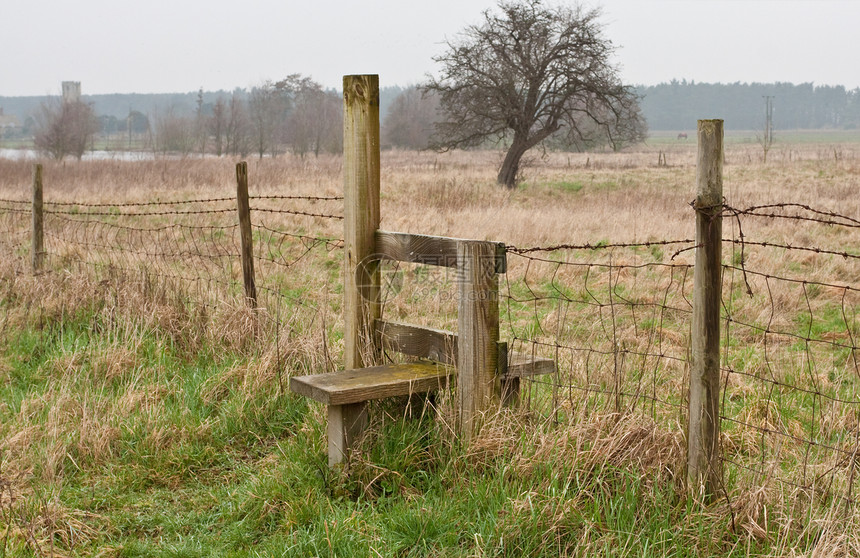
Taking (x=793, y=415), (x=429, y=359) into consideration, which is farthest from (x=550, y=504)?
(x=793, y=415)

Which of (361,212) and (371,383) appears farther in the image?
(361,212)

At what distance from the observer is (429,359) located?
14.0 ft

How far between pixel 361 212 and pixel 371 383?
3.44ft

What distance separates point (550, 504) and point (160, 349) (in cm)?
385

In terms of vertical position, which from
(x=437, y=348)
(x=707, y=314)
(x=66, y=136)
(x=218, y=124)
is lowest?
(x=437, y=348)

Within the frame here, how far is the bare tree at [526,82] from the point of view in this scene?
29.0m

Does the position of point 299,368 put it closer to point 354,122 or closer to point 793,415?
point 354,122

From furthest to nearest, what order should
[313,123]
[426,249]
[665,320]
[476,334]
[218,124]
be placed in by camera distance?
[313,123] → [218,124] → [665,320] → [426,249] → [476,334]

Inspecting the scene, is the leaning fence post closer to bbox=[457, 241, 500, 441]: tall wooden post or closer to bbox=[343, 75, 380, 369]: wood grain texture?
bbox=[457, 241, 500, 441]: tall wooden post

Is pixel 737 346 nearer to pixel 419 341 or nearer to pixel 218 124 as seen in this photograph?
pixel 419 341

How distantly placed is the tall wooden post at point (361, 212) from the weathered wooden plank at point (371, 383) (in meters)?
0.36

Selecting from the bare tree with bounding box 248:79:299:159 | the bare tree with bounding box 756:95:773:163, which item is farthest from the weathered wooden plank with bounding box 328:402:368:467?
the bare tree with bounding box 248:79:299:159

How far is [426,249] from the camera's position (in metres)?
4.05

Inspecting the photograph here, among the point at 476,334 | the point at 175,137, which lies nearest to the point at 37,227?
the point at 476,334
